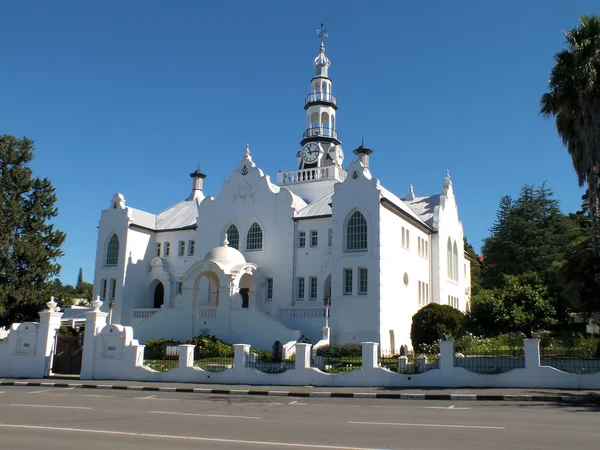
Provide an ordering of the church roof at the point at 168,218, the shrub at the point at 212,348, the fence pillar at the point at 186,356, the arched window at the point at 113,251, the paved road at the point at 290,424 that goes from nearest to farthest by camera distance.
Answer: the paved road at the point at 290,424, the fence pillar at the point at 186,356, the shrub at the point at 212,348, the arched window at the point at 113,251, the church roof at the point at 168,218

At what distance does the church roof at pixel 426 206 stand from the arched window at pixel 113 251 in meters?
22.2

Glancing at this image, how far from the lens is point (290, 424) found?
11484mm

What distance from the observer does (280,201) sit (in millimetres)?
38938

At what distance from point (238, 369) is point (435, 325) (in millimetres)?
11550

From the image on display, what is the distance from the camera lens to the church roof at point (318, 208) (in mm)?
37219

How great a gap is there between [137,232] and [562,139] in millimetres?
31205

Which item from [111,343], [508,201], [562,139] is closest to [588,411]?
[562,139]

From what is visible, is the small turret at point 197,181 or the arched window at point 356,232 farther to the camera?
the small turret at point 197,181

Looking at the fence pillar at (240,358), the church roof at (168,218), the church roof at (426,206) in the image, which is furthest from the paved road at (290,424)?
the church roof at (168,218)

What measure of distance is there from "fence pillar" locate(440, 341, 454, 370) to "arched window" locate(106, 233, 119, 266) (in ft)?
97.2

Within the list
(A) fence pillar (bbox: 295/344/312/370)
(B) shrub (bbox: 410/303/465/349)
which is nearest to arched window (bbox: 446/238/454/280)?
(B) shrub (bbox: 410/303/465/349)

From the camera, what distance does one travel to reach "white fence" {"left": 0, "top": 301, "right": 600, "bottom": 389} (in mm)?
18344

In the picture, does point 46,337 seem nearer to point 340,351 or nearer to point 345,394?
point 340,351

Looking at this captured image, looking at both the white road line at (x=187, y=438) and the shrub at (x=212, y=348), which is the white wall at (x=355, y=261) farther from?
the white road line at (x=187, y=438)
